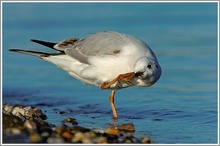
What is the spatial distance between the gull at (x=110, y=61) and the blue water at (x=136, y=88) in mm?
591

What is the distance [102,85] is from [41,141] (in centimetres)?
211

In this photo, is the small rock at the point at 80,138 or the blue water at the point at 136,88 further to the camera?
the blue water at the point at 136,88

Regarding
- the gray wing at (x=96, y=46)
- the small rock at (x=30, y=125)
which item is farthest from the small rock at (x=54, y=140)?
the gray wing at (x=96, y=46)

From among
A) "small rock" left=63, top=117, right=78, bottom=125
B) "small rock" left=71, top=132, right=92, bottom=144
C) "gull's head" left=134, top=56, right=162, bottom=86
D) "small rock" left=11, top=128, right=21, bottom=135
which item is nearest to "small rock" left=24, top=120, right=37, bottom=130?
"small rock" left=11, top=128, right=21, bottom=135

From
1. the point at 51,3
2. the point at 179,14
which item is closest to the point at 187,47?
the point at 179,14

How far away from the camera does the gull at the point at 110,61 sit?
845cm

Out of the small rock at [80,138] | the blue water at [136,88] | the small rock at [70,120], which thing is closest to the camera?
the small rock at [80,138]

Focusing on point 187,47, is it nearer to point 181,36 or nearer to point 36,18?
point 181,36

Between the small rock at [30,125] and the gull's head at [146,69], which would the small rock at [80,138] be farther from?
the gull's head at [146,69]

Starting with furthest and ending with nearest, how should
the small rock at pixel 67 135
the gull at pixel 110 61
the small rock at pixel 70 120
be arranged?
the small rock at pixel 70 120 < the gull at pixel 110 61 < the small rock at pixel 67 135

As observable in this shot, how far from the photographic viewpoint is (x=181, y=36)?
14.5 meters

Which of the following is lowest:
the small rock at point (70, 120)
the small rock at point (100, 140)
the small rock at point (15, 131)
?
the small rock at point (100, 140)

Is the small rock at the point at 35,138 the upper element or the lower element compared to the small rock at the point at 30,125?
lower

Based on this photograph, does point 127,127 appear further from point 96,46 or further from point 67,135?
point 67,135
